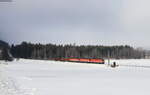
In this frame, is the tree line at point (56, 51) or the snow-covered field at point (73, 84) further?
the tree line at point (56, 51)

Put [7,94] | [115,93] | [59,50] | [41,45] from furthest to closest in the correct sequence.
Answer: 1. [41,45]
2. [59,50]
3. [115,93]
4. [7,94]

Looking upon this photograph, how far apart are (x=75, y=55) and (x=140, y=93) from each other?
5957 inches

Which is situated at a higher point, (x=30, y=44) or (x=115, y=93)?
(x=30, y=44)

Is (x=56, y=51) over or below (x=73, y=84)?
over

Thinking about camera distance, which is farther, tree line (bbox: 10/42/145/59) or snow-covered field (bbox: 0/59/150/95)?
tree line (bbox: 10/42/145/59)

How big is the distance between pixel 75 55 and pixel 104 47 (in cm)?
3678

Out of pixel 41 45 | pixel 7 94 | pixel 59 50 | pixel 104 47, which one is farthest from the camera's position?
pixel 104 47

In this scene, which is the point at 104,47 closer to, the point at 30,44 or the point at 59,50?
the point at 59,50

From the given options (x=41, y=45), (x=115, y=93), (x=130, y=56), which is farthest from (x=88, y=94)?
(x=130, y=56)

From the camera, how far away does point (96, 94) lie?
13.8 metres

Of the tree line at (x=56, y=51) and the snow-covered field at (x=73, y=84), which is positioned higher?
the tree line at (x=56, y=51)

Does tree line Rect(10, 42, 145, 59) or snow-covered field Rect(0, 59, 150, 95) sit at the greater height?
tree line Rect(10, 42, 145, 59)

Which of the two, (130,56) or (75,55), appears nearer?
(75,55)

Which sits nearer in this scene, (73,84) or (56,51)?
(73,84)
